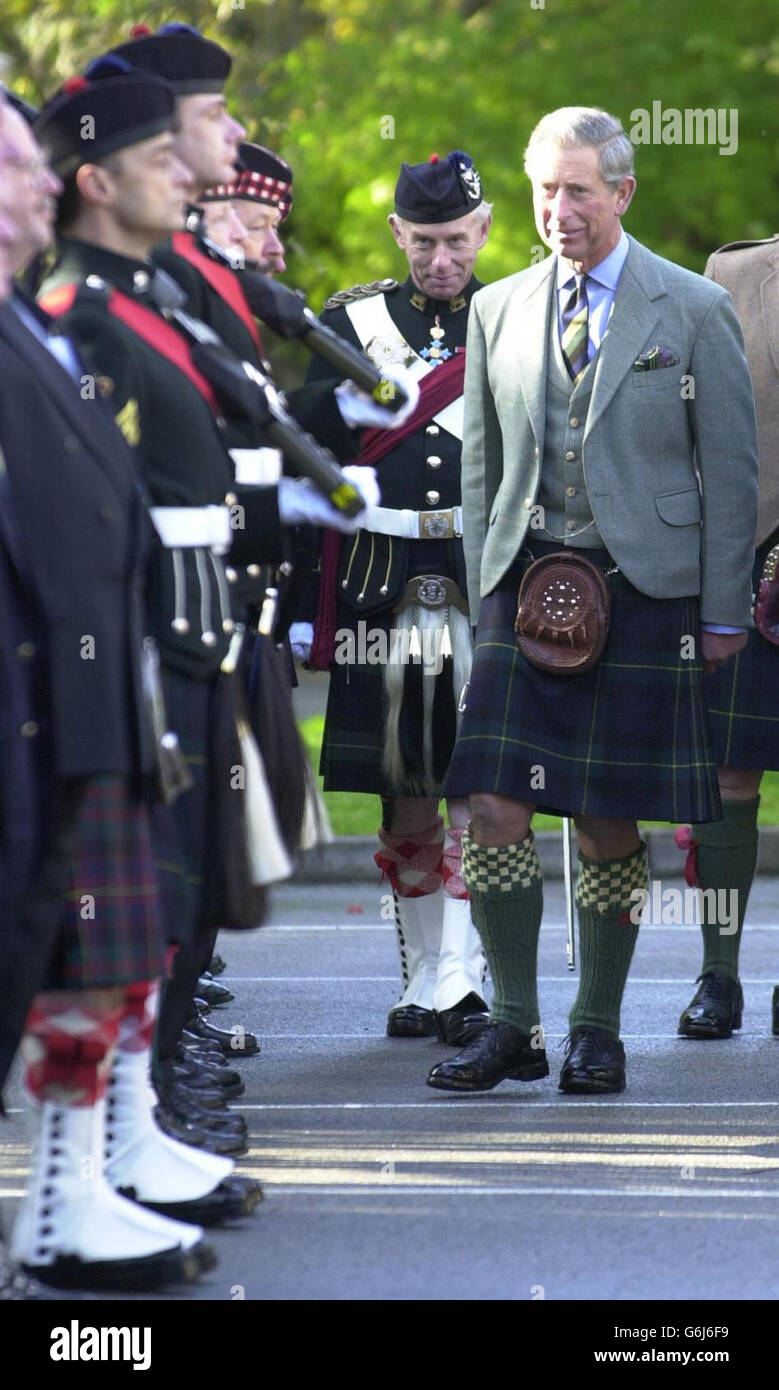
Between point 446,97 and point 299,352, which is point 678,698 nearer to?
point 446,97

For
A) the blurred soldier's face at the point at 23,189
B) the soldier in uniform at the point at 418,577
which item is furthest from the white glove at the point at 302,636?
the blurred soldier's face at the point at 23,189

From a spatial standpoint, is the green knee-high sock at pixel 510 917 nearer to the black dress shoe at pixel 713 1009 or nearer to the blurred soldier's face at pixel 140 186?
the black dress shoe at pixel 713 1009

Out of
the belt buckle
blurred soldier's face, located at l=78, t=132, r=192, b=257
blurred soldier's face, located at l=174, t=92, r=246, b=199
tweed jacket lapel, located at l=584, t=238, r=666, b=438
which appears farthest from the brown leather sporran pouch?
blurred soldier's face, located at l=78, t=132, r=192, b=257

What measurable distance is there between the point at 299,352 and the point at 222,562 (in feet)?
58.1

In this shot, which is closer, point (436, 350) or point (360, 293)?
point (436, 350)

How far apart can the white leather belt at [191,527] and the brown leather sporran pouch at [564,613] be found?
150 cm

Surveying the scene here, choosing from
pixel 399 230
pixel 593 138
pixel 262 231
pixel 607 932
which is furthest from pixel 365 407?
pixel 399 230

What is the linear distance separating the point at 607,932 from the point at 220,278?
1881 millimetres

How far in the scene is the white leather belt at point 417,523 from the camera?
22.8 feet

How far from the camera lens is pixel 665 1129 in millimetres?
5832

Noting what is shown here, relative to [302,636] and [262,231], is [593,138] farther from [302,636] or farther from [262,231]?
[302,636]

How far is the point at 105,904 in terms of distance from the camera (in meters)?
4.25

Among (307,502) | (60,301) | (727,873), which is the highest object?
(60,301)

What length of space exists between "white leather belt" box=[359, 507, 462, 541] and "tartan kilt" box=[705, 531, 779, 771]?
2.53 ft
